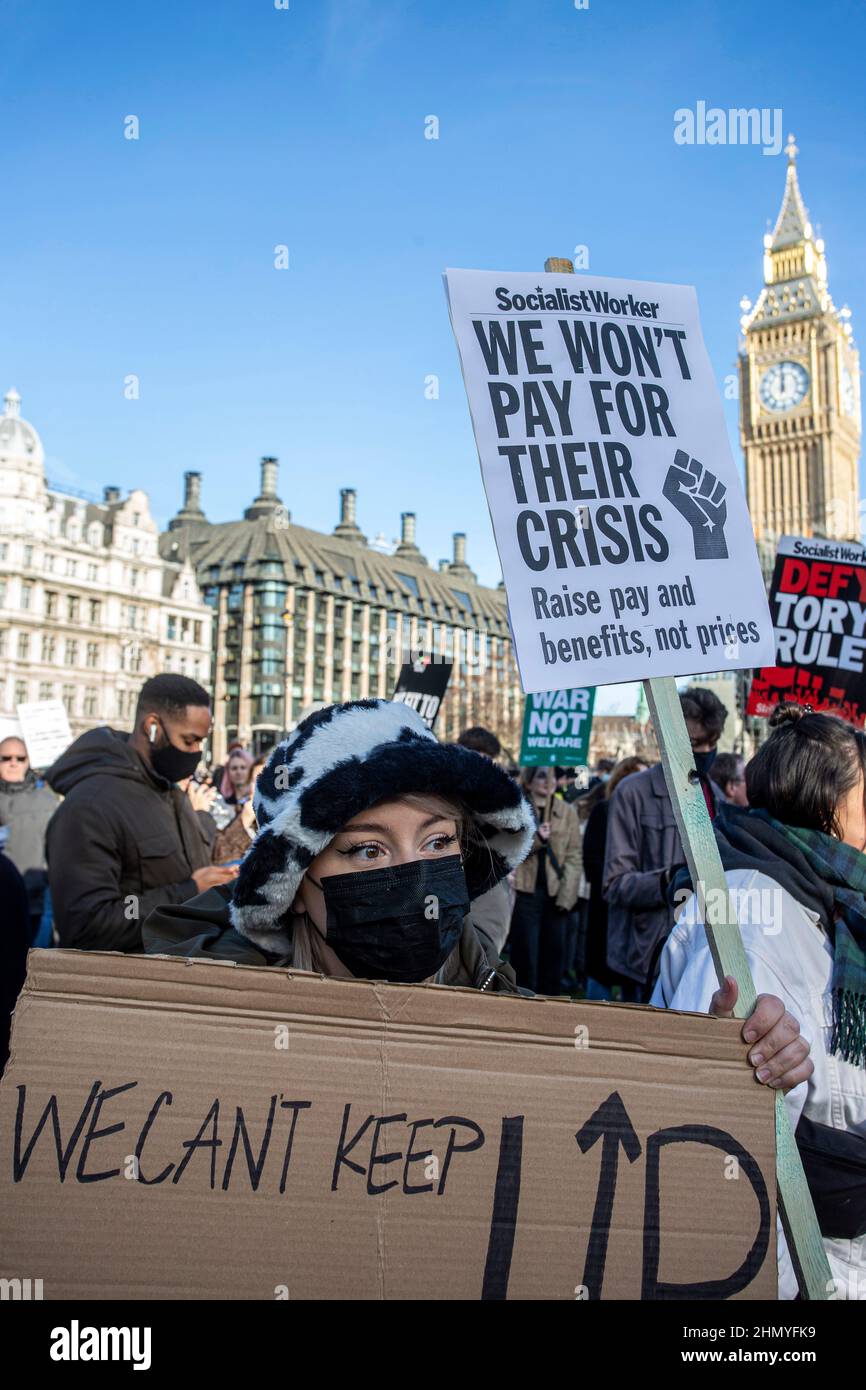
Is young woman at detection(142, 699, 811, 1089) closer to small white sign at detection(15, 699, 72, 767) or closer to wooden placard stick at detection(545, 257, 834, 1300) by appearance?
wooden placard stick at detection(545, 257, 834, 1300)

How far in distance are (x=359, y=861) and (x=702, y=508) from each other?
0.99 metres

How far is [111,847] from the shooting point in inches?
141

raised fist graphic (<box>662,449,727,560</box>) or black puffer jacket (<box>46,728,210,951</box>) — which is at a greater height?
raised fist graphic (<box>662,449,727,560</box>)

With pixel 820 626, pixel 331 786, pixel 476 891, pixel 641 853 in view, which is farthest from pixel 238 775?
pixel 331 786

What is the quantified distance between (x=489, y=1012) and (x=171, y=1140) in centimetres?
48

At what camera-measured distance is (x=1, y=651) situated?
204 ft

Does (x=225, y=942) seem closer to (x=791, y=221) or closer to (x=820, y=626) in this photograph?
(x=820, y=626)

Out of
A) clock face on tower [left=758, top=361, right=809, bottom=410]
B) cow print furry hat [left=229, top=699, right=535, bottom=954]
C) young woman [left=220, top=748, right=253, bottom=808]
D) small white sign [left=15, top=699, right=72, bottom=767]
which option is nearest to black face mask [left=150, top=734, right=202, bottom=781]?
cow print furry hat [left=229, top=699, right=535, bottom=954]

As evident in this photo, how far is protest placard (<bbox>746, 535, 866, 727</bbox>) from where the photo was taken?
19.6 feet

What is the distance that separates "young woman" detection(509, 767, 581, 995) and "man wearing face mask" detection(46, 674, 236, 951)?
4.30 metres

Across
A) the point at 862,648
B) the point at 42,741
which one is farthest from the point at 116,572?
the point at 862,648

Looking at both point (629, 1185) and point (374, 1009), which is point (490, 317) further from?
point (629, 1185)

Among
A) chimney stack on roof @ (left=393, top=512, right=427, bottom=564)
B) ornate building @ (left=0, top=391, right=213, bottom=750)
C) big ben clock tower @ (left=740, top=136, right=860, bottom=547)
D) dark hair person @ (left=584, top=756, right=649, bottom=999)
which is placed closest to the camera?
dark hair person @ (left=584, top=756, right=649, bottom=999)

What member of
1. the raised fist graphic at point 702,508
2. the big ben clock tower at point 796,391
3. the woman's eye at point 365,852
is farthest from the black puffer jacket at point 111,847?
the big ben clock tower at point 796,391
